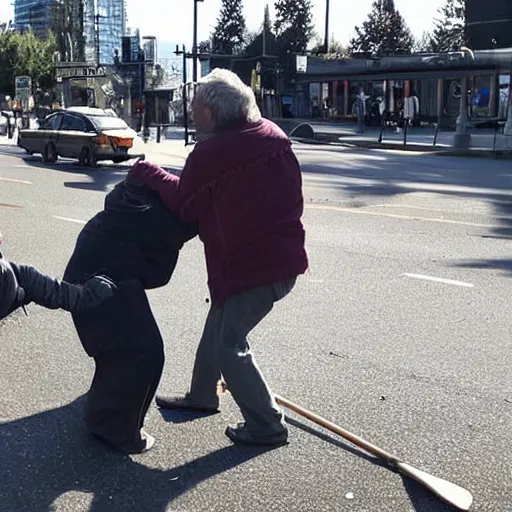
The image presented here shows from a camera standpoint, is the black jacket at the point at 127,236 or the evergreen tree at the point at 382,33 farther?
the evergreen tree at the point at 382,33

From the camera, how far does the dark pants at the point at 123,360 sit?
3914mm

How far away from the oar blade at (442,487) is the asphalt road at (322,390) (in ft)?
0.16

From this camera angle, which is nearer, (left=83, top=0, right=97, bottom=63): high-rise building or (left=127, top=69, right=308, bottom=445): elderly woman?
(left=127, top=69, right=308, bottom=445): elderly woman

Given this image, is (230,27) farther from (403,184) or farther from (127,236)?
(127,236)

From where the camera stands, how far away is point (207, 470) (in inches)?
153

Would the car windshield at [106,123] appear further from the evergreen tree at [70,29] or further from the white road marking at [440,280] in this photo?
the evergreen tree at [70,29]

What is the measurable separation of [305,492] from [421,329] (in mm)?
2937

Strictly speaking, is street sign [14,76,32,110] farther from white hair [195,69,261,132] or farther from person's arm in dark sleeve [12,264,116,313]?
white hair [195,69,261,132]

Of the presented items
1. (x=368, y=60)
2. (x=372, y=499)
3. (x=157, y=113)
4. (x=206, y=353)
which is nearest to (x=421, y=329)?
(x=206, y=353)

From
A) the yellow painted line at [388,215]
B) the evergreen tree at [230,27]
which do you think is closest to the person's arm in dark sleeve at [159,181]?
the yellow painted line at [388,215]

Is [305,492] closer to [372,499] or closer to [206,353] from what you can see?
[372,499]

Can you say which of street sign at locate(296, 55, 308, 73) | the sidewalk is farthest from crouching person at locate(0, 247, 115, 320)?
street sign at locate(296, 55, 308, 73)

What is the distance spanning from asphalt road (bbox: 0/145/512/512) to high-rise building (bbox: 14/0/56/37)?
11529cm

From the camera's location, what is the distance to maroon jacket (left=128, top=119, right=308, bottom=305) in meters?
3.74
